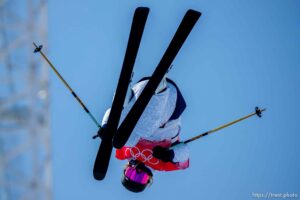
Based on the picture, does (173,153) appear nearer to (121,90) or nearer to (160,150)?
(160,150)

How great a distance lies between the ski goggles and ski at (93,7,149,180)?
0.94 meters

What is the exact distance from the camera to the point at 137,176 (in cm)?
389

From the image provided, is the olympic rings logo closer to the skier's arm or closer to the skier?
the skier

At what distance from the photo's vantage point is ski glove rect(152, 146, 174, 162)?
365 cm

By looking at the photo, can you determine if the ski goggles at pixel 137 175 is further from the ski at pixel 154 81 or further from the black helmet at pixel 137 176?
the ski at pixel 154 81

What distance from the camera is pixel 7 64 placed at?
4.66m

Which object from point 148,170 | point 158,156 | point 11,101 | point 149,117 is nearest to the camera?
point 149,117

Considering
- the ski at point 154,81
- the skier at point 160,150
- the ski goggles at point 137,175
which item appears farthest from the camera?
the ski goggles at point 137,175

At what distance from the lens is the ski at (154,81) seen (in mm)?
2834

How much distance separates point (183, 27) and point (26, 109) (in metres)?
2.63

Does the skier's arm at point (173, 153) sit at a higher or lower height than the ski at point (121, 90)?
lower

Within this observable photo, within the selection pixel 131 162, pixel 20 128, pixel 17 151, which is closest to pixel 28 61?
pixel 20 128

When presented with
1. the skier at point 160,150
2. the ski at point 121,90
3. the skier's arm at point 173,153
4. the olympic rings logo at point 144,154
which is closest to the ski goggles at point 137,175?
the skier at point 160,150

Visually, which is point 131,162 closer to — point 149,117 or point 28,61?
point 149,117
